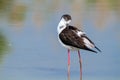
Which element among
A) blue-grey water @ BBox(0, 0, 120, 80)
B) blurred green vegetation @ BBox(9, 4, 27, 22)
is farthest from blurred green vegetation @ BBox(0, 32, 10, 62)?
blurred green vegetation @ BBox(9, 4, 27, 22)

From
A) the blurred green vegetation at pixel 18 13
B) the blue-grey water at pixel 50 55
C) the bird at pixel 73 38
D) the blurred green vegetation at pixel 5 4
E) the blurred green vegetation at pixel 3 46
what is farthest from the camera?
the blurred green vegetation at pixel 5 4

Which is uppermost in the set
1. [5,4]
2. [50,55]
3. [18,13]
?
[5,4]

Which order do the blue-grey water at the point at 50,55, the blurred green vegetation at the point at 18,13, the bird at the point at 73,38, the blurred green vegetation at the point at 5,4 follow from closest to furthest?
the bird at the point at 73,38, the blue-grey water at the point at 50,55, the blurred green vegetation at the point at 18,13, the blurred green vegetation at the point at 5,4

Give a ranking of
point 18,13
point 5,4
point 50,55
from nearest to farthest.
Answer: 1. point 50,55
2. point 18,13
3. point 5,4

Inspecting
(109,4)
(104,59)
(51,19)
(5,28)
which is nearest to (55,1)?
(109,4)

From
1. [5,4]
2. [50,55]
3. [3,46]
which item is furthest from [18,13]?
[50,55]

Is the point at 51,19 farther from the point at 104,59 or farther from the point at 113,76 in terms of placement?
the point at 113,76

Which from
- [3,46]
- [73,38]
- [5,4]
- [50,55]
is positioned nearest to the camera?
[73,38]

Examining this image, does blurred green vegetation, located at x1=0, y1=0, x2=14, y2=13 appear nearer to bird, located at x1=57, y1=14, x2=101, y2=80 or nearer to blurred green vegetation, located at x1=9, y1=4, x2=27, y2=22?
blurred green vegetation, located at x1=9, y1=4, x2=27, y2=22

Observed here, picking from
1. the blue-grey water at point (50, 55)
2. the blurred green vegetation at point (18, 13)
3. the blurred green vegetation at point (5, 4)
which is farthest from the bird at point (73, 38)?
the blurred green vegetation at point (5, 4)

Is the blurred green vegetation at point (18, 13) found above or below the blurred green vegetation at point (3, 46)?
above

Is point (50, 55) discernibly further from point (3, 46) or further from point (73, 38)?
point (73, 38)

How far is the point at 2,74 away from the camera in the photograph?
21.4 feet

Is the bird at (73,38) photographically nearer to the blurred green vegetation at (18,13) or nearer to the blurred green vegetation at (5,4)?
the blurred green vegetation at (18,13)
